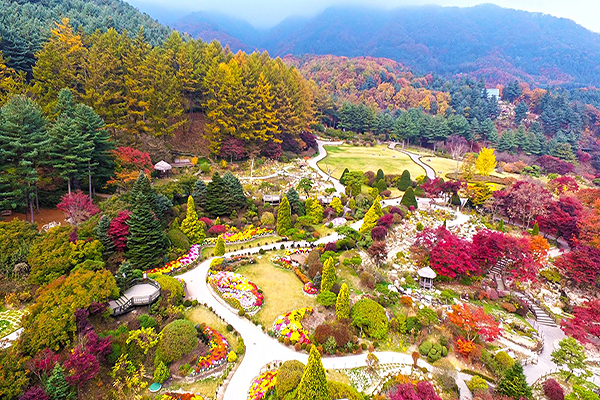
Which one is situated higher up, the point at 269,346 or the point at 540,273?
the point at 540,273

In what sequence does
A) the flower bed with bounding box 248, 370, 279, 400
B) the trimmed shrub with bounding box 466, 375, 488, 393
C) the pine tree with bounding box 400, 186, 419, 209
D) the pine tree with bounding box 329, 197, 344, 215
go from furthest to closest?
the pine tree with bounding box 400, 186, 419, 209, the pine tree with bounding box 329, 197, 344, 215, the trimmed shrub with bounding box 466, 375, 488, 393, the flower bed with bounding box 248, 370, 279, 400

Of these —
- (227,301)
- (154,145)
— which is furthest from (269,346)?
(154,145)

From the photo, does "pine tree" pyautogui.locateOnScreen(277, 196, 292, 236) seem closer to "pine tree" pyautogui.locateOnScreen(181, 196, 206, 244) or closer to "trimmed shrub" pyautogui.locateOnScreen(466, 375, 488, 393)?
"pine tree" pyautogui.locateOnScreen(181, 196, 206, 244)

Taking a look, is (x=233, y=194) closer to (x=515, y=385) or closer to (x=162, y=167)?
(x=162, y=167)

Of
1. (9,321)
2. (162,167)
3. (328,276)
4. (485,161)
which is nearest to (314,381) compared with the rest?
(328,276)

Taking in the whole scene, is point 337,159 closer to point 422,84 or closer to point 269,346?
point 269,346

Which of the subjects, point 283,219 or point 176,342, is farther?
point 283,219

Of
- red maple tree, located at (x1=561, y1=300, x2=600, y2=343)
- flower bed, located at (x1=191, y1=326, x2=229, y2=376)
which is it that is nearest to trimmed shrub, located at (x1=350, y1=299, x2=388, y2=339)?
flower bed, located at (x1=191, y1=326, x2=229, y2=376)
